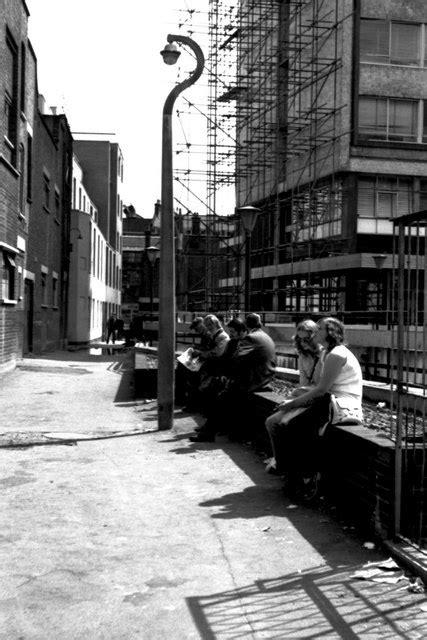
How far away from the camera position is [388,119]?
112 ft

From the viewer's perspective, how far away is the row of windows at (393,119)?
111 feet

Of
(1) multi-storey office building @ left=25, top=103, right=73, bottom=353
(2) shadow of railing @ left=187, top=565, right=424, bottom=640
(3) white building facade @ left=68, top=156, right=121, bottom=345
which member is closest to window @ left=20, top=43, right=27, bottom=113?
(1) multi-storey office building @ left=25, top=103, right=73, bottom=353

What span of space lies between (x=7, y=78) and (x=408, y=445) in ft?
53.2

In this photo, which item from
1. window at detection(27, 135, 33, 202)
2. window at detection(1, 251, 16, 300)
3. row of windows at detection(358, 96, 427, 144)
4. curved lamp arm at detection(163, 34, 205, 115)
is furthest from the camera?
row of windows at detection(358, 96, 427, 144)

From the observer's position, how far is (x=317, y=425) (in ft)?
22.0

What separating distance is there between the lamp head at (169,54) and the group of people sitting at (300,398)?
3551 millimetres

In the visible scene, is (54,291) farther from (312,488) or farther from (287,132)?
(312,488)

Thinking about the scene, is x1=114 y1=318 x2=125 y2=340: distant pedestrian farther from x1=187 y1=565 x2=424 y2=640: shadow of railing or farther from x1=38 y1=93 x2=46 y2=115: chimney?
x1=187 y1=565 x2=424 y2=640: shadow of railing

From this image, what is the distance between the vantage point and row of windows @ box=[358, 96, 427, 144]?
33812 mm

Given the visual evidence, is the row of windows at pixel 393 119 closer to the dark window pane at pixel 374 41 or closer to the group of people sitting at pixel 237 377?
the dark window pane at pixel 374 41

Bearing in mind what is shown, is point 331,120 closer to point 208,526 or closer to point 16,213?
point 16,213

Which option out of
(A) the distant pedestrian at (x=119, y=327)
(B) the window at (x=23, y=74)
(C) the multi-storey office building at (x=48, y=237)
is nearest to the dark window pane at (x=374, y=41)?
(C) the multi-storey office building at (x=48, y=237)

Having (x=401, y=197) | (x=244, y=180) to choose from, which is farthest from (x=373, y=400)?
(x=244, y=180)

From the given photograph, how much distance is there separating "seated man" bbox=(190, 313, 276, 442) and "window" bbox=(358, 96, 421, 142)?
25.5 m
